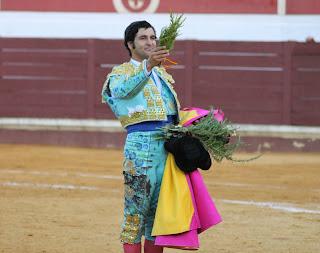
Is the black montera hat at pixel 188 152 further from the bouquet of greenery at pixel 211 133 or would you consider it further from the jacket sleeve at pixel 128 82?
the jacket sleeve at pixel 128 82

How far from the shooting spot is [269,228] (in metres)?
5.70

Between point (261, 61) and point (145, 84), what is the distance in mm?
8326

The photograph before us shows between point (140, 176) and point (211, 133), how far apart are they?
12.0 inches

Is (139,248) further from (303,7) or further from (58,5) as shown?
(58,5)

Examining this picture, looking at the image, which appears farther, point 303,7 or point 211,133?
point 303,7

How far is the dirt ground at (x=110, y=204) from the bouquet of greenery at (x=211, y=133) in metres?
1.33

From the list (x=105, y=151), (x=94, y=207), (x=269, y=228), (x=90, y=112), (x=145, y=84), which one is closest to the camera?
(x=145, y=84)

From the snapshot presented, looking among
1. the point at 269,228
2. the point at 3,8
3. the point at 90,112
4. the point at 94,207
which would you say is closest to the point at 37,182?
the point at 94,207

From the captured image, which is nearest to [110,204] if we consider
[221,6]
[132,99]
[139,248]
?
[139,248]

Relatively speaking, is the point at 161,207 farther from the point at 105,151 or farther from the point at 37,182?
the point at 105,151

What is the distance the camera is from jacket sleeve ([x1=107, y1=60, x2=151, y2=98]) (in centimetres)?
349

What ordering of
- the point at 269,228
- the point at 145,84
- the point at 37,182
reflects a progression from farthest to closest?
the point at 37,182 → the point at 269,228 → the point at 145,84

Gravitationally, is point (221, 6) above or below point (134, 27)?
above

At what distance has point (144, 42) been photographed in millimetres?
3627
